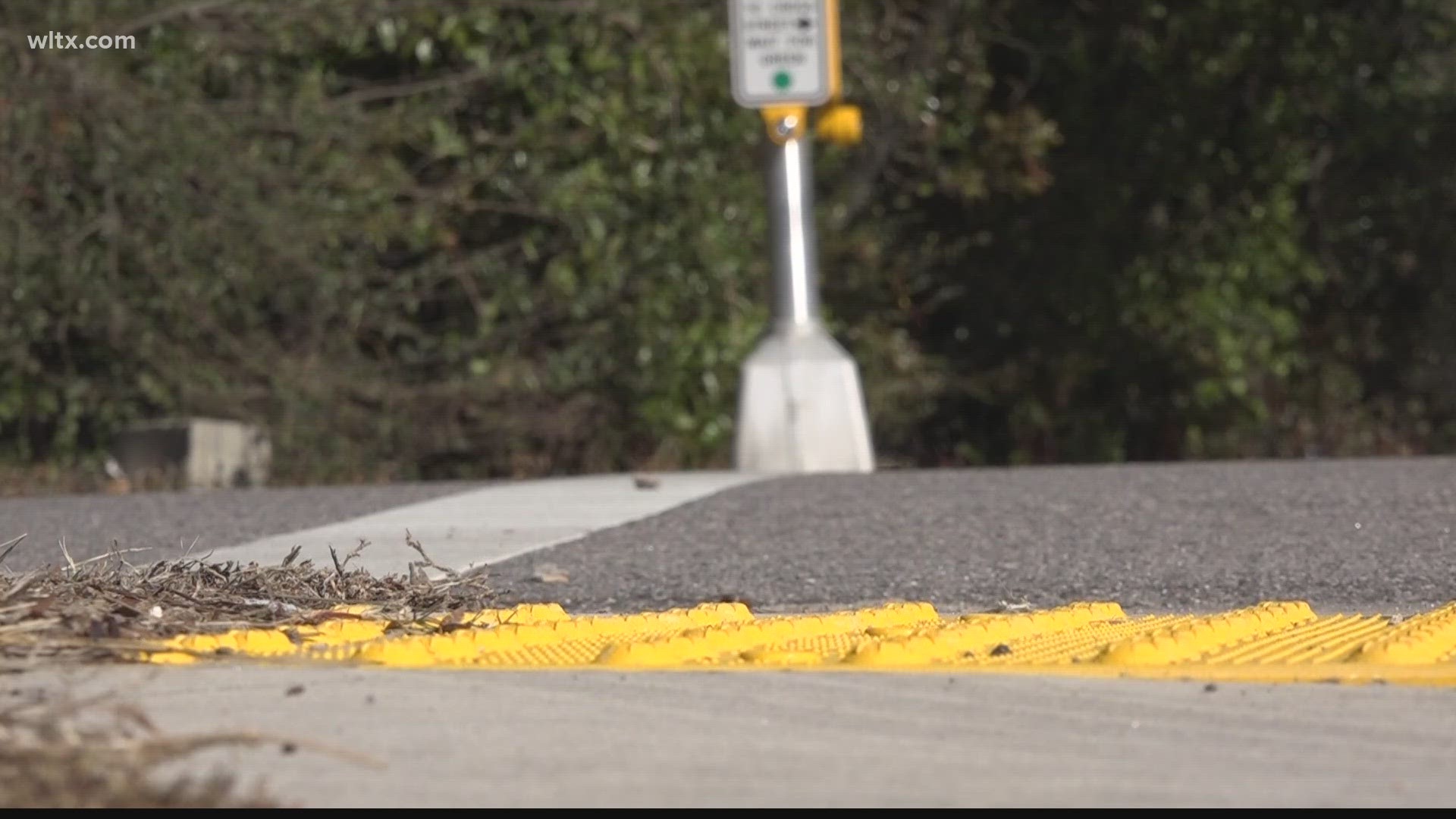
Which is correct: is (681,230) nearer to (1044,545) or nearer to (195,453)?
(195,453)

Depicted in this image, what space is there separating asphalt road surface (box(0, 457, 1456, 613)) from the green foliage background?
2.64m

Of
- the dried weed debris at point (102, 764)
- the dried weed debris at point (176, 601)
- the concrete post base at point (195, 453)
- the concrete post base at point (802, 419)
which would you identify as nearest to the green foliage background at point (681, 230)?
the concrete post base at point (195, 453)

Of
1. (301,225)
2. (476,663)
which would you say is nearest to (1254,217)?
(301,225)

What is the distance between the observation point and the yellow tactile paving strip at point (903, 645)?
13.3 feet

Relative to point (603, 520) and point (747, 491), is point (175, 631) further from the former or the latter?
point (747, 491)

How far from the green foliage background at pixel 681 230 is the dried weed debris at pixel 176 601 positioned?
254 inches

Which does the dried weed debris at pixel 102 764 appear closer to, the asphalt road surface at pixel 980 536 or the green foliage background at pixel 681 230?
the asphalt road surface at pixel 980 536

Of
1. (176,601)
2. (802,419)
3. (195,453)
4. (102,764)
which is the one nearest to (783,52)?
(802,419)

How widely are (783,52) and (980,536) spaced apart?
4004 mm

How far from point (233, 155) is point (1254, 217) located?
6.50 m

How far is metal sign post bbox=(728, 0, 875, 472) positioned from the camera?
1000cm

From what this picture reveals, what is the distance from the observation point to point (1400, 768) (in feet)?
10.4

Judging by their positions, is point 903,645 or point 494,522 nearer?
point 903,645

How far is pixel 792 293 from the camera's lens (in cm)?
1028
